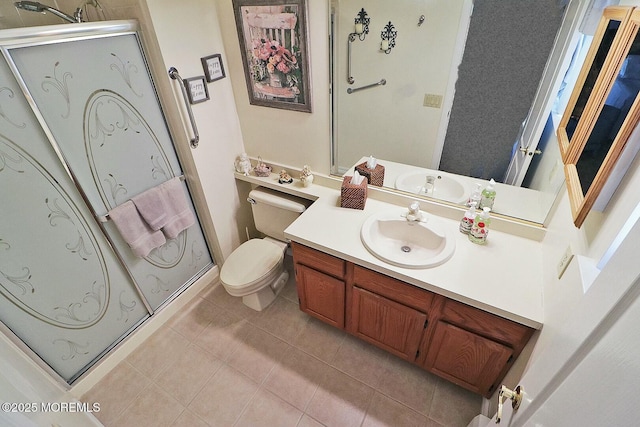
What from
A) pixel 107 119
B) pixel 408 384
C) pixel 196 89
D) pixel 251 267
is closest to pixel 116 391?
pixel 251 267

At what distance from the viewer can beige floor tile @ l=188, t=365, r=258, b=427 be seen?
1.55m

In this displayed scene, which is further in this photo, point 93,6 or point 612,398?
A: point 93,6

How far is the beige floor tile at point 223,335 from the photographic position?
1846 mm

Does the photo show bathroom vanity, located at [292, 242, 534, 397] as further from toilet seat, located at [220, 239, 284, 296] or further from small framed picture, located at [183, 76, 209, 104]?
small framed picture, located at [183, 76, 209, 104]

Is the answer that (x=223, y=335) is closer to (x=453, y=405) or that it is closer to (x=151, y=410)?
(x=151, y=410)

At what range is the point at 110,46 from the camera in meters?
1.37

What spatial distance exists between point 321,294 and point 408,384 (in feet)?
2.23

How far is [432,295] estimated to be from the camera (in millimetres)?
1292

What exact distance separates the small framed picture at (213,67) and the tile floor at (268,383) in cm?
153

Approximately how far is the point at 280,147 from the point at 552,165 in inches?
57.2

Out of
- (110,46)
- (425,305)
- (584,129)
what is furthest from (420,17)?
(110,46)

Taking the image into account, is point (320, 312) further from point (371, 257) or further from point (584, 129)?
point (584, 129)

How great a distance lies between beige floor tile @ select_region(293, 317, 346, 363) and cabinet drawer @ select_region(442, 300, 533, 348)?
0.77 m

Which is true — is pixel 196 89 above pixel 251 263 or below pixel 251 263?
above
